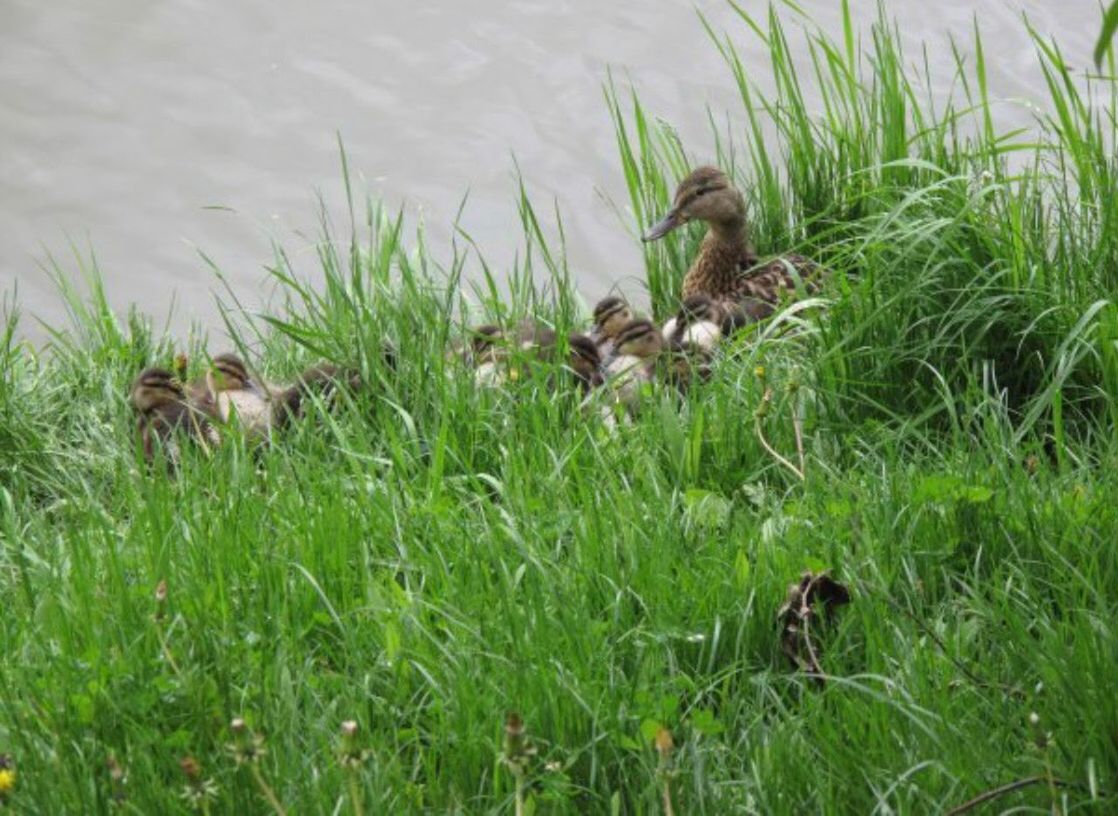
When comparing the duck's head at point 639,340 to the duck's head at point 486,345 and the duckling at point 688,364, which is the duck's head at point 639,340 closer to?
the duckling at point 688,364

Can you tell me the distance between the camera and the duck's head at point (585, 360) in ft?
16.7

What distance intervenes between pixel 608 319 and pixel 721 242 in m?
0.60

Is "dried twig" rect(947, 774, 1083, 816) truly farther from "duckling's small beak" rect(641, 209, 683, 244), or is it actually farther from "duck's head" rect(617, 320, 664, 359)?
"duckling's small beak" rect(641, 209, 683, 244)

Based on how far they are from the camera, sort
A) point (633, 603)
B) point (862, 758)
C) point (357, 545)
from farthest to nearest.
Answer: point (357, 545), point (633, 603), point (862, 758)

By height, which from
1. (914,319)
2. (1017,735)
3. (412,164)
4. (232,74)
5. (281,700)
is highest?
(232,74)

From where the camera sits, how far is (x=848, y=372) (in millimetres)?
4492

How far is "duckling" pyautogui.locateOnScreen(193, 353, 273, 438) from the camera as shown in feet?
16.3

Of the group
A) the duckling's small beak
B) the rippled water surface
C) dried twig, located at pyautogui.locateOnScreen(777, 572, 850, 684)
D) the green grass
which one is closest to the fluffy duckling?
the green grass

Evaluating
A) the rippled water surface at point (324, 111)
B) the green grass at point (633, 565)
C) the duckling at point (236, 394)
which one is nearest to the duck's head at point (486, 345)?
the green grass at point (633, 565)

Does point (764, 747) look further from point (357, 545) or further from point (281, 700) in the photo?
point (357, 545)

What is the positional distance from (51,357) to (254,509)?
7.64 ft

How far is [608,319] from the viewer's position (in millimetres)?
5672

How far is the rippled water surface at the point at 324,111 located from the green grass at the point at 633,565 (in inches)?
108

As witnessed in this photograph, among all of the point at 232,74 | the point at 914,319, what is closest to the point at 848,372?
the point at 914,319
